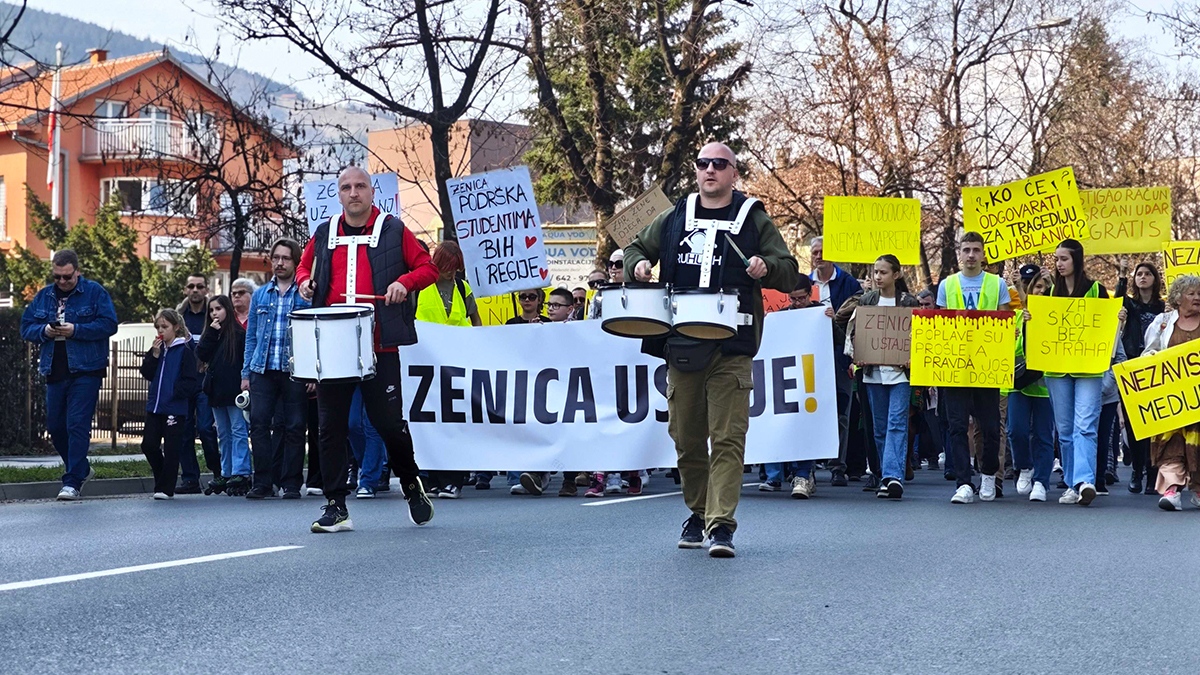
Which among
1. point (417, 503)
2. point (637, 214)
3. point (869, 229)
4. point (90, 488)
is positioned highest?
point (637, 214)

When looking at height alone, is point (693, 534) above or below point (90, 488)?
above

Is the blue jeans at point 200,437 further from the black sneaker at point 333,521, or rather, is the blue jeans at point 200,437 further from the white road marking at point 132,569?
the white road marking at point 132,569

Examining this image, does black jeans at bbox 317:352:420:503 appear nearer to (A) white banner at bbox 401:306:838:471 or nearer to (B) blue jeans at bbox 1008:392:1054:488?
(A) white banner at bbox 401:306:838:471

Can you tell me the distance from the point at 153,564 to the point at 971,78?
31.3 meters

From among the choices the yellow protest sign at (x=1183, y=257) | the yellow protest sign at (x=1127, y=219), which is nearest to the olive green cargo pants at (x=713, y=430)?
the yellow protest sign at (x=1127, y=219)

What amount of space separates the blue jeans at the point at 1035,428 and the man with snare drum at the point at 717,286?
5488 millimetres

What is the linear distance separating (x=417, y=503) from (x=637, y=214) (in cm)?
786

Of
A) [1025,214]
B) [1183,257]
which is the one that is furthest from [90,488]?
[1183,257]

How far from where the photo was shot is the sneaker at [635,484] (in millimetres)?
14148

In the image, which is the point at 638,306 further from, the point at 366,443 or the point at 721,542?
the point at 366,443

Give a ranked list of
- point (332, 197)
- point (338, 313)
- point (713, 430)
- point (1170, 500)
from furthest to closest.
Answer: point (332, 197) → point (1170, 500) → point (338, 313) → point (713, 430)

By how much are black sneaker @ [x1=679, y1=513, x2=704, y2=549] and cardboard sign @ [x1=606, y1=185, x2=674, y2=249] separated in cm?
856

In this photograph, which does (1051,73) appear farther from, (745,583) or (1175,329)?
(745,583)

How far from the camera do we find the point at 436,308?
14.2m
